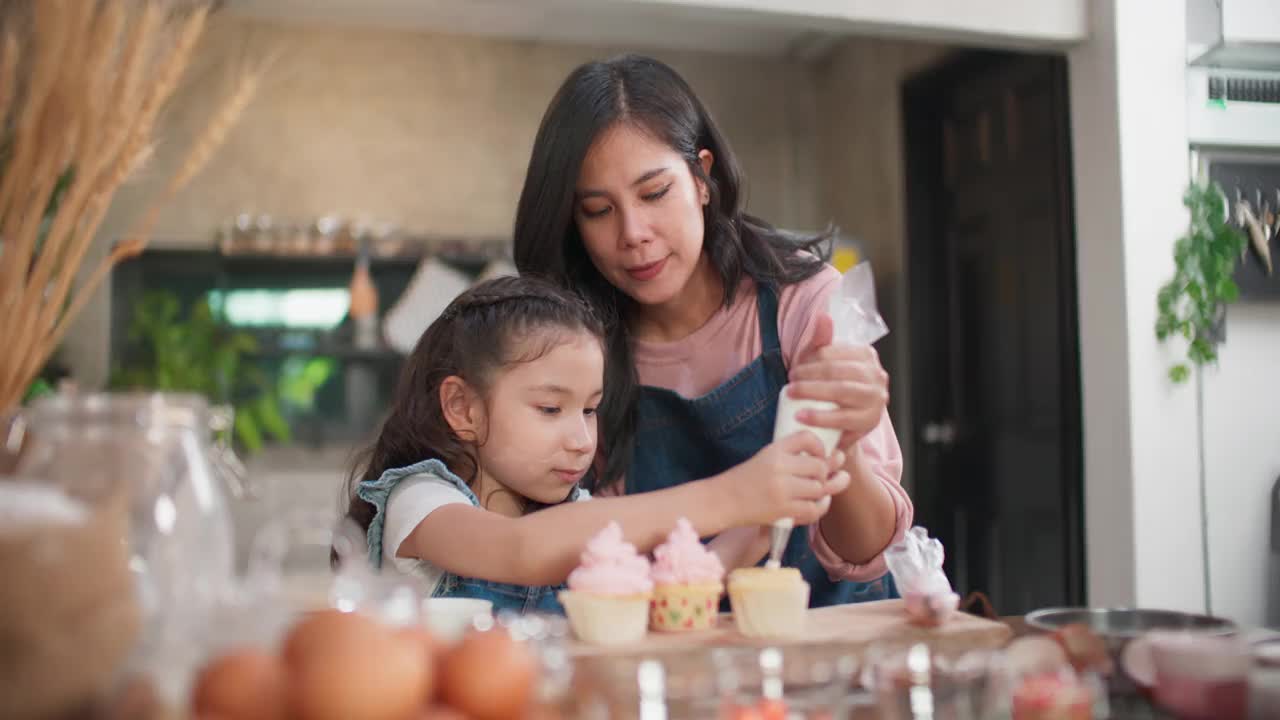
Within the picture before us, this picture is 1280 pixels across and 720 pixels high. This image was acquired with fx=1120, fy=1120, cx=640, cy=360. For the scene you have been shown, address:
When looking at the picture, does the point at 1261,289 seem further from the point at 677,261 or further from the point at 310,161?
the point at 310,161

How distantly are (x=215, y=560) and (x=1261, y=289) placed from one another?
3955 mm

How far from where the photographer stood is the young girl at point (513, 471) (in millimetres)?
1249

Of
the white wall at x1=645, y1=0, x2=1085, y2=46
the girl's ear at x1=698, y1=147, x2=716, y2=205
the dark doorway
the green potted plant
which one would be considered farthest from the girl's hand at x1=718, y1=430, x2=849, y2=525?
the green potted plant

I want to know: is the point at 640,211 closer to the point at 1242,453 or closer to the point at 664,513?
the point at 664,513

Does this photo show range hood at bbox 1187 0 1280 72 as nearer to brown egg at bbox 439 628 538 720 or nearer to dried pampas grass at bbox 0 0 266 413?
dried pampas grass at bbox 0 0 266 413

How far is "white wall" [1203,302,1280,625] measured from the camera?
3.83 m

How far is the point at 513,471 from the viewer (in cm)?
161

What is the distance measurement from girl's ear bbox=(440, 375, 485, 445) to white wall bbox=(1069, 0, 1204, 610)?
287 centimetres

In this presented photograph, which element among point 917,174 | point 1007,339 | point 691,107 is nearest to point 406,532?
point 691,107

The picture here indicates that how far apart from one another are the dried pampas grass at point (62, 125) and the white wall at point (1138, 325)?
356cm

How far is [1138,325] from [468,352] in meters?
2.91

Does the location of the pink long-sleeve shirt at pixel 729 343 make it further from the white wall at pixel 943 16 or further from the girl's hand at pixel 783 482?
the white wall at pixel 943 16

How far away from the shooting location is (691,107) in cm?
191

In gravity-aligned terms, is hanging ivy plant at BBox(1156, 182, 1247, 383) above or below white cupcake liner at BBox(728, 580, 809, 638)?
above
